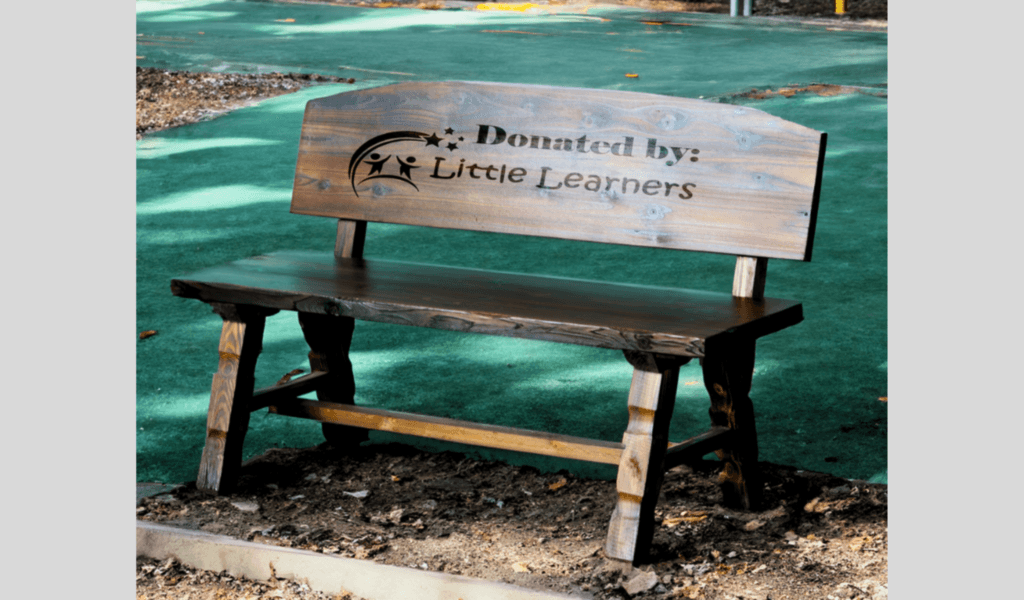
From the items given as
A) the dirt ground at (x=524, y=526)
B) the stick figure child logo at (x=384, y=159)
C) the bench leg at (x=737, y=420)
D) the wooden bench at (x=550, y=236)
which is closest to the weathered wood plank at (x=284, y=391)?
the wooden bench at (x=550, y=236)

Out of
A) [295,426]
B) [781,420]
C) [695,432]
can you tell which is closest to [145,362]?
[295,426]

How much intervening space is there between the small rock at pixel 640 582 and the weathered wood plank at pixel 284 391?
1184mm

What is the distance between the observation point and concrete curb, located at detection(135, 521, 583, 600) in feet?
7.97

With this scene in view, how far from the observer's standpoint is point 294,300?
282 cm

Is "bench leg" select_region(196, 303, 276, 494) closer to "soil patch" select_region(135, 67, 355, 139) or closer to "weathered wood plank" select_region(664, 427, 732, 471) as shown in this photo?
"weathered wood plank" select_region(664, 427, 732, 471)

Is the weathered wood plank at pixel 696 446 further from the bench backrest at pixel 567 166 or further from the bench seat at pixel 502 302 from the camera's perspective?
the bench backrest at pixel 567 166

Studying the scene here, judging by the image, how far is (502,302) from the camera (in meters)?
2.76

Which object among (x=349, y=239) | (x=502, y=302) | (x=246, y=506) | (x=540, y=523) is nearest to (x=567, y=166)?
(x=502, y=302)

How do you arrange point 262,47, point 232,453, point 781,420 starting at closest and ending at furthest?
point 232,453 → point 781,420 → point 262,47

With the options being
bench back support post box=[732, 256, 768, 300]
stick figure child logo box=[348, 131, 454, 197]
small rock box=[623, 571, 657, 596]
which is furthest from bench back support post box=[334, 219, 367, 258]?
small rock box=[623, 571, 657, 596]

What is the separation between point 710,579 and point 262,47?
1026 centimetres

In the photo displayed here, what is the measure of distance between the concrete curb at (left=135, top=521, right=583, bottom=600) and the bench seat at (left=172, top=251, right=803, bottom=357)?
0.57m

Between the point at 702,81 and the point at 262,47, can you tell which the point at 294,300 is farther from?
the point at 262,47

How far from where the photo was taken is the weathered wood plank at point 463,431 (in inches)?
108
